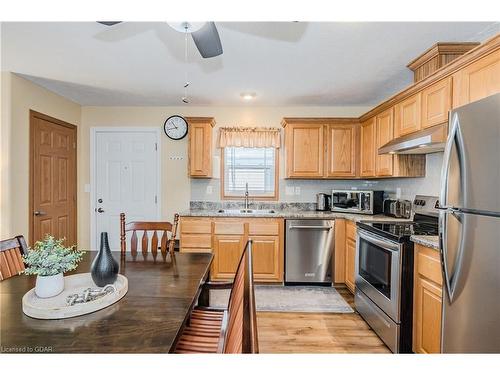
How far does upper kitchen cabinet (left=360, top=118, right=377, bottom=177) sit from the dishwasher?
818mm

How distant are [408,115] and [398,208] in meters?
1.12

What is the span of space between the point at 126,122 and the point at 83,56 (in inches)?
65.7

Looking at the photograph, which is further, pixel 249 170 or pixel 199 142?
pixel 249 170

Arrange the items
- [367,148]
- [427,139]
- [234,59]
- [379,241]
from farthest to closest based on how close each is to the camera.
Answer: [367,148], [234,59], [379,241], [427,139]

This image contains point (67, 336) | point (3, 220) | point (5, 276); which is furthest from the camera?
point (3, 220)

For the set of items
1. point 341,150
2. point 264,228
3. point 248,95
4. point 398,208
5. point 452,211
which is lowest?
point 264,228

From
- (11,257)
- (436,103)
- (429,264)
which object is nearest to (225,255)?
(11,257)

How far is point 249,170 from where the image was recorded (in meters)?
4.11

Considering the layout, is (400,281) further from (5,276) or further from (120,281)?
(5,276)

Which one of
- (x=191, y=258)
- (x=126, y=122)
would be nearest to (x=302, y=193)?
(x=191, y=258)

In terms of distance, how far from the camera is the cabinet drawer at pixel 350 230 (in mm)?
3119

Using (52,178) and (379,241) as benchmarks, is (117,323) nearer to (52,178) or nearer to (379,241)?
(379,241)

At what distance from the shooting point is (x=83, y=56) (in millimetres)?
2502

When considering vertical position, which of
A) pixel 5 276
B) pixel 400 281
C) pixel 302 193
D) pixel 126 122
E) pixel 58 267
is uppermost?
pixel 126 122
